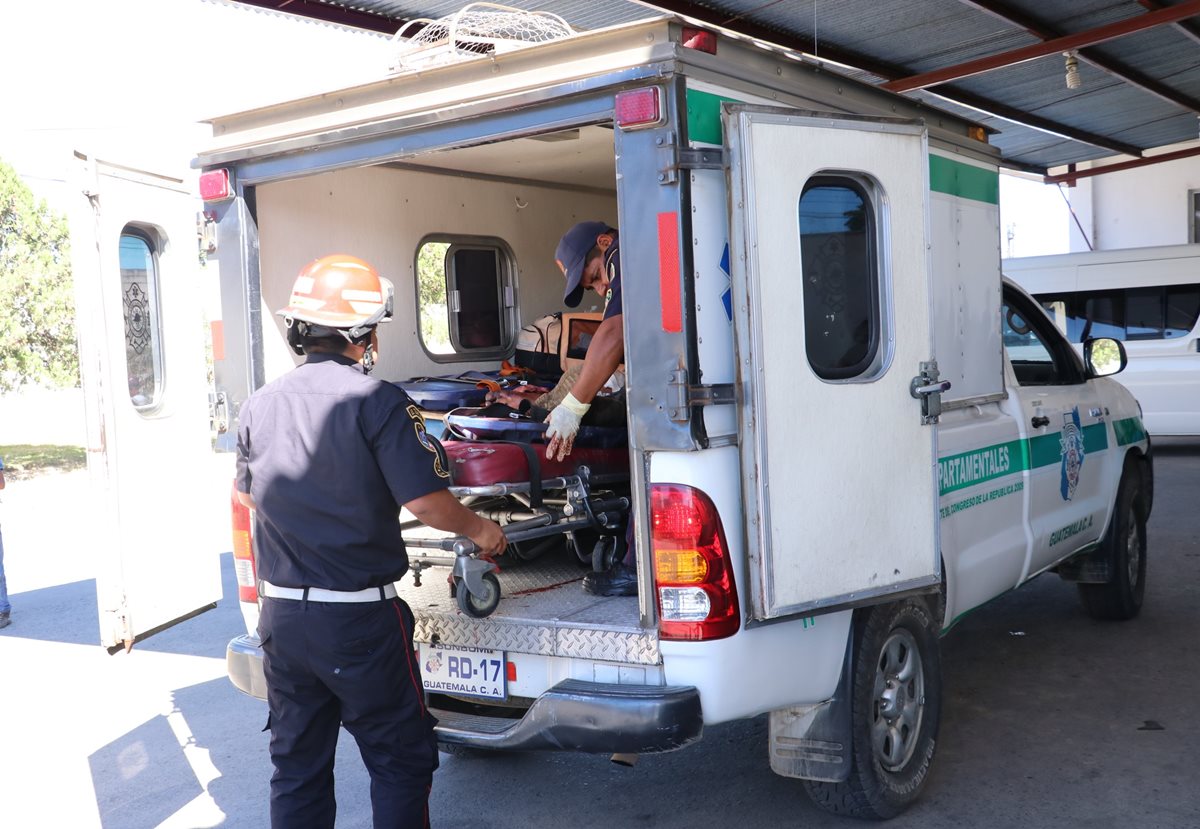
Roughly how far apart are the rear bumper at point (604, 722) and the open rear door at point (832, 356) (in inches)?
14.6

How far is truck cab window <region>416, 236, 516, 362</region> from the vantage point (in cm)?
584

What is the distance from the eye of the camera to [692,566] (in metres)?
3.21

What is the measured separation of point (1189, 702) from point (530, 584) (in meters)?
3.00

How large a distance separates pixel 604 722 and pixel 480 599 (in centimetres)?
68

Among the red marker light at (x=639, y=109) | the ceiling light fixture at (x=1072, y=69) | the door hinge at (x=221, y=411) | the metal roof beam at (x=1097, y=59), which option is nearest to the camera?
the red marker light at (x=639, y=109)

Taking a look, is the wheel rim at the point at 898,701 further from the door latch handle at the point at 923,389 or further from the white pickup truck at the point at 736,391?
the door latch handle at the point at 923,389

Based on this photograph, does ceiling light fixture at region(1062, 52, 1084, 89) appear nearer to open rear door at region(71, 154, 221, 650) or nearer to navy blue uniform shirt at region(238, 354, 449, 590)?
open rear door at region(71, 154, 221, 650)

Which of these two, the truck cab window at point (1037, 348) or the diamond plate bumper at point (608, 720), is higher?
the truck cab window at point (1037, 348)

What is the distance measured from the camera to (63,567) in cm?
929

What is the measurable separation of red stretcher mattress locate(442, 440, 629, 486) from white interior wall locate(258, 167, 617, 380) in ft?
3.01

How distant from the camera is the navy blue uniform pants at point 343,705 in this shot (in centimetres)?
319

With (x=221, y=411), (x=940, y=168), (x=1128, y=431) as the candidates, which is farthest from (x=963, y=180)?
(x=221, y=411)

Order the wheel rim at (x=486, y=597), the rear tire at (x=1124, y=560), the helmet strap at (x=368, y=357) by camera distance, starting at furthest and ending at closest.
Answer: the rear tire at (x=1124, y=560), the wheel rim at (x=486, y=597), the helmet strap at (x=368, y=357)

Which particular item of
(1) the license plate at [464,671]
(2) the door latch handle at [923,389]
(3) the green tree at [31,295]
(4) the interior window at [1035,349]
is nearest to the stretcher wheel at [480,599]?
(1) the license plate at [464,671]
